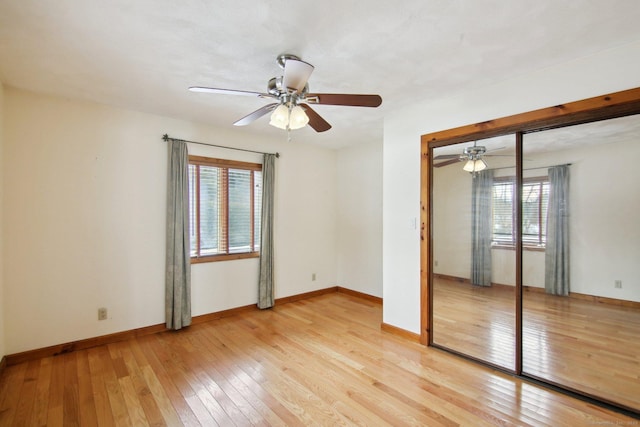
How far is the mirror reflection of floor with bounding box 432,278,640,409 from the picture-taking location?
2180mm

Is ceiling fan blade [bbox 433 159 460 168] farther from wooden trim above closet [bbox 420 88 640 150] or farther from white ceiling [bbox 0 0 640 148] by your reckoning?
white ceiling [bbox 0 0 640 148]

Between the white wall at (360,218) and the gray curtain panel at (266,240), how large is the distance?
142 cm

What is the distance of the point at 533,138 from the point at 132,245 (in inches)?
161

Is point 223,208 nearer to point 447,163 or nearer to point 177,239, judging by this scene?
point 177,239

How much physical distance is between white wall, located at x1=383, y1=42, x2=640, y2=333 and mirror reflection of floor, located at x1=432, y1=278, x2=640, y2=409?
53 centimetres

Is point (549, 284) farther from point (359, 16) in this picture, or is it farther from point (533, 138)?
point (359, 16)

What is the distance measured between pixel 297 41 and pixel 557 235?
2530 mm

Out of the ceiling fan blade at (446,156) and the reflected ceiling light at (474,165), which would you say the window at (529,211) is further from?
the ceiling fan blade at (446,156)

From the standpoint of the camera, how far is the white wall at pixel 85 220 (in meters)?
2.73

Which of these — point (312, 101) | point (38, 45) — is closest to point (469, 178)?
point (312, 101)

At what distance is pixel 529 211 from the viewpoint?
8.18ft

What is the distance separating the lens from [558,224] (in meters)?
2.42

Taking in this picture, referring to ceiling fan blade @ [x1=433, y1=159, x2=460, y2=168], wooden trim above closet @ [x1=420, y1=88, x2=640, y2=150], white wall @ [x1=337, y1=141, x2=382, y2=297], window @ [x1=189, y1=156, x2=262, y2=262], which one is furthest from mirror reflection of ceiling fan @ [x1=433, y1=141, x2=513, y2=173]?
window @ [x1=189, y1=156, x2=262, y2=262]

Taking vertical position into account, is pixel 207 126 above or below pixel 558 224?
above
